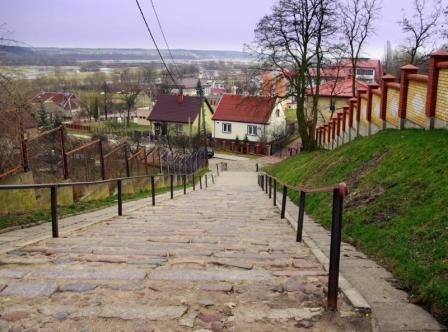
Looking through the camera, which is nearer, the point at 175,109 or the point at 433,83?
the point at 433,83

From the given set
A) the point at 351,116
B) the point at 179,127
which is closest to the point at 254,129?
the point at 179,127

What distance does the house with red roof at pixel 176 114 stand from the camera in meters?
53.5

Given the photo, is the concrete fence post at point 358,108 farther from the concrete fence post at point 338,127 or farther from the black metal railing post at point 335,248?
the black metal railing post at point 335,248

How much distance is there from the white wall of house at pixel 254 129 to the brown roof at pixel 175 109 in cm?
462

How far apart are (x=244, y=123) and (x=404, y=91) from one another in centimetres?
3691

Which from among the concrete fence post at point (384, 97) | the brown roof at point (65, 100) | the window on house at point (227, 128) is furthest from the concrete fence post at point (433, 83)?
the brown roof at point (65, 100)

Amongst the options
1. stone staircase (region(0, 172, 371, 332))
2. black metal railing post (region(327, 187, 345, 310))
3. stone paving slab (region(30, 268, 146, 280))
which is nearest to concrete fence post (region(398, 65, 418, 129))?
stone staircase (region(0, 172, 371, 332))

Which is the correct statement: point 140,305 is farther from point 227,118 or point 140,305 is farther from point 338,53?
point 227,118

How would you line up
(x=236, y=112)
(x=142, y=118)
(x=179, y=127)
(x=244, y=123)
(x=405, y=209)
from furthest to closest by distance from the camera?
(x=142, y=118) < (x=179, y=127) < (x=236, y=112) < (x=244, y=123) < (x=405, y=209)

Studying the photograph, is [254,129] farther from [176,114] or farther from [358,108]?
[358,108]

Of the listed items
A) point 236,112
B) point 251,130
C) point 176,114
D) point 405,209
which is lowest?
point 251,130

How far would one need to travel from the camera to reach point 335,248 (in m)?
3.12

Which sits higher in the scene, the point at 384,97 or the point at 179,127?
the point at 384,97

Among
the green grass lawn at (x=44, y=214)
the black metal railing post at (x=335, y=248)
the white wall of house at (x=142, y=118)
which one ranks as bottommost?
the white wall of house at (x=142, y=118)
